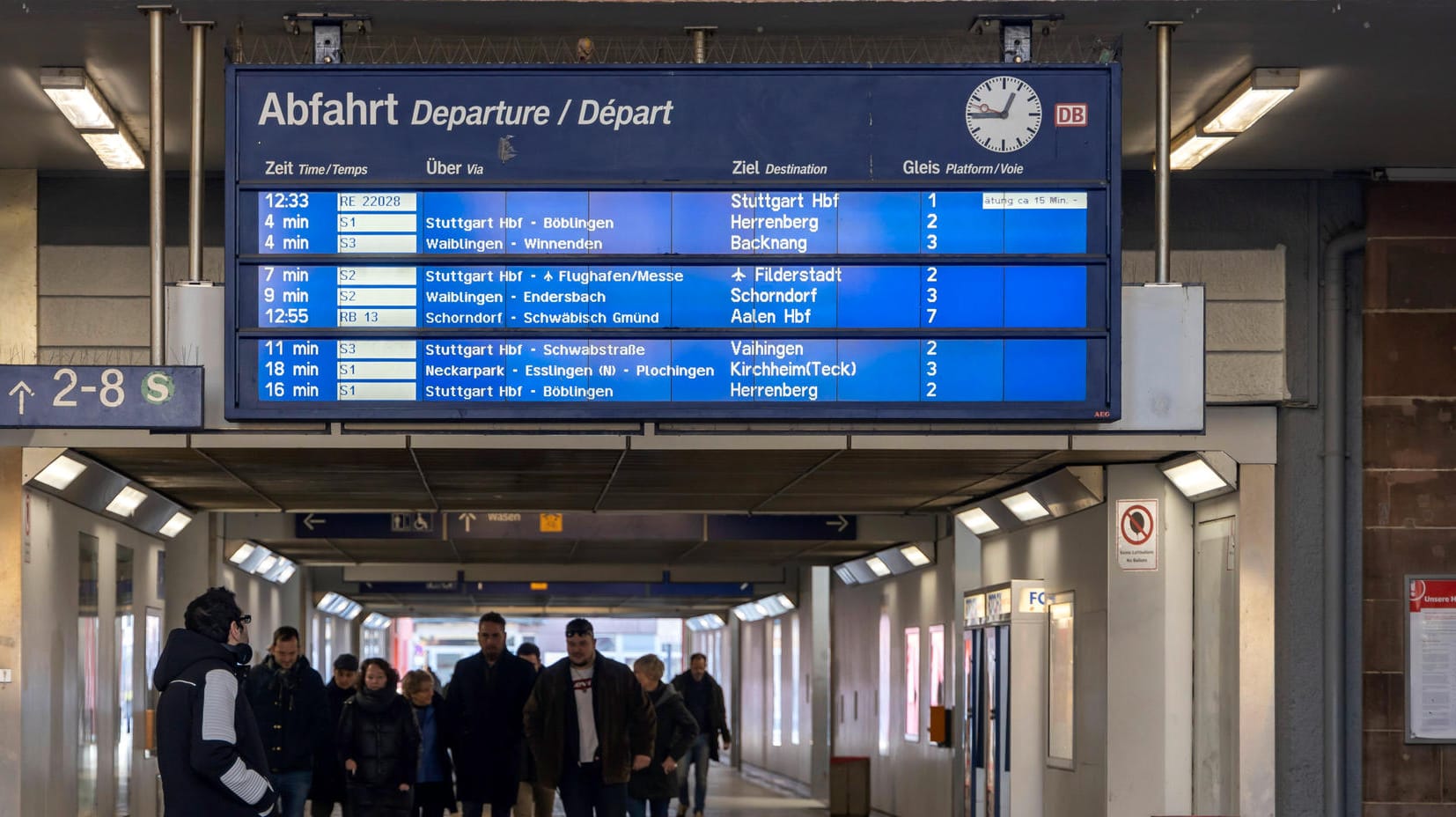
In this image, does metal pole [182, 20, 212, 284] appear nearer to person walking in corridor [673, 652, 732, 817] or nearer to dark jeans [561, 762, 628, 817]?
dark jeans [561, 762, 628, 817]

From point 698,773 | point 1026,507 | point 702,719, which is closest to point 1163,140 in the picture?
point 1026,507

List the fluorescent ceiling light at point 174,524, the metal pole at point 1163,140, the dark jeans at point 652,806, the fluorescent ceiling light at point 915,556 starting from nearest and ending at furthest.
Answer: the metal pole at point 1163,140 < the dark jeans at point 652,806 < the fluorescent ceiling light at point 174,524 < the fluorescent ceiling light at point 915,556

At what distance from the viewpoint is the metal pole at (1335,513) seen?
424 inches

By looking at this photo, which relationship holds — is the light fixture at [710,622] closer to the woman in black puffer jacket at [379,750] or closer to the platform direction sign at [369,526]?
the platform direction sign at [369,526]

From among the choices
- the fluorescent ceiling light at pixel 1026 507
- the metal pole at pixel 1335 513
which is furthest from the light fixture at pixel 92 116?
the metal pole at pixel 1335 513

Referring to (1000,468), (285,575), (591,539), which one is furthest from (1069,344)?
(285,575)

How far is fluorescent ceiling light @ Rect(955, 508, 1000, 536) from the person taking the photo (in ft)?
49.5

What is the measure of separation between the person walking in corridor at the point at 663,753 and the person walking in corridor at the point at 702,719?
18.4ft

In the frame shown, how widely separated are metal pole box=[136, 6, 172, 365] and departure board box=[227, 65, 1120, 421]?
0.40 m

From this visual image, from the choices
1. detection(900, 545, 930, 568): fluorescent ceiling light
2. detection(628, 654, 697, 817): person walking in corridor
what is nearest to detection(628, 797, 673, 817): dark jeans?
detection(628, 654, 697, 817): person walking in corridor

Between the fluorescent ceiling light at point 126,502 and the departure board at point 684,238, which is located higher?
the departure board at point 684,238

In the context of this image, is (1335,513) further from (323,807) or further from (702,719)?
(702,719)

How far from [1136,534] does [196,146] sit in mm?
6337

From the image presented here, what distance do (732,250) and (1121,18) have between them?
6.37 ft
